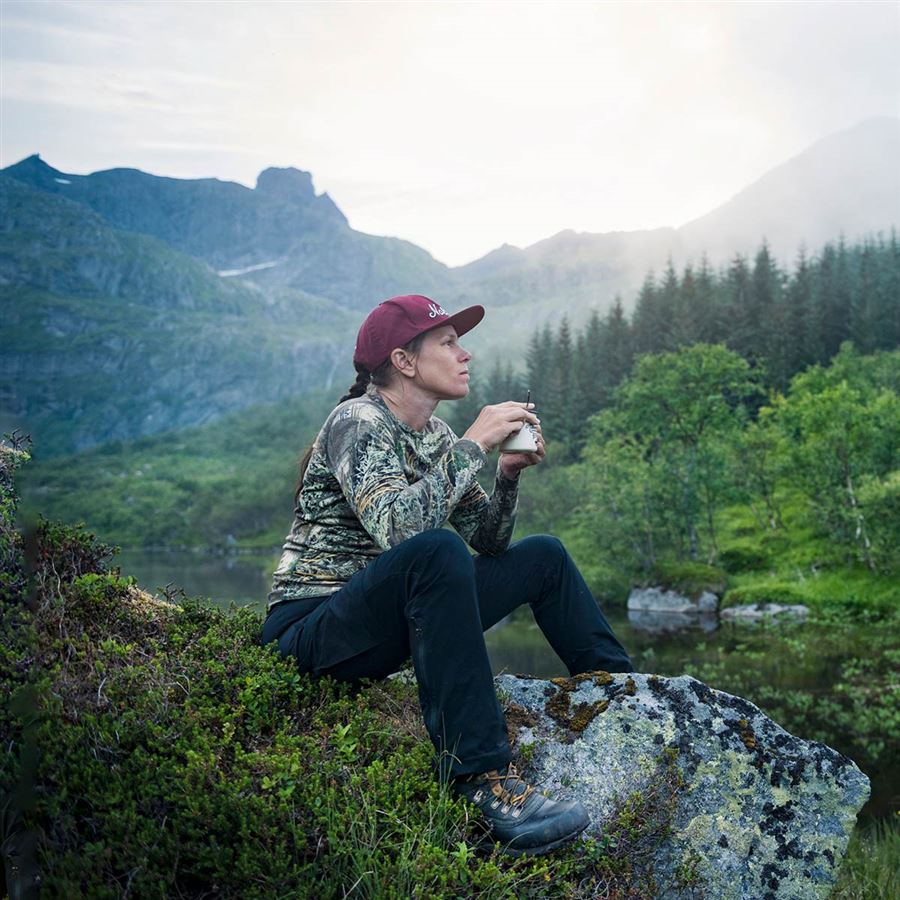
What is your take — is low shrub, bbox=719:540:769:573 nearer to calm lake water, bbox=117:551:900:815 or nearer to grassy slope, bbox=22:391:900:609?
grassy slope, bbox=22:391:900:609

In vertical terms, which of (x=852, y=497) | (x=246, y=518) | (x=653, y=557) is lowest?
(x=246, y=518)

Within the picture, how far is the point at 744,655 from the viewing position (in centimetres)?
2495

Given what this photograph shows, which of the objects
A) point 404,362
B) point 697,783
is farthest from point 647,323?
point 697,783

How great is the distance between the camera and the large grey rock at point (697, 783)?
168 inches

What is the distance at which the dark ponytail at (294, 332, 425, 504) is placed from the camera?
15.1 ft

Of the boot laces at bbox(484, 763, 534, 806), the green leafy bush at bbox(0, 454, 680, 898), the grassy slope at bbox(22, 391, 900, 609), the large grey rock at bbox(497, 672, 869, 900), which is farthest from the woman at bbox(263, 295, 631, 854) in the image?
the grassy slope at bbox(22, 391, 900, 609)

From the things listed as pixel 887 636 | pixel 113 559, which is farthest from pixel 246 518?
pixel 113 559

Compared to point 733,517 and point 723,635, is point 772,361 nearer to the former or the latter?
point 733,517

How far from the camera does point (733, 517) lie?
53781 mm

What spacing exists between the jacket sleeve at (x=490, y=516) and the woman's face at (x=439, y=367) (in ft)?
2.11

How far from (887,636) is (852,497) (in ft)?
39.9

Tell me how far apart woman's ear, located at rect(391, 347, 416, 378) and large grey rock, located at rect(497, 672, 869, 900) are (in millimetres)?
1967

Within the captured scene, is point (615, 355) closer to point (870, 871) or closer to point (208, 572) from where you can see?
point (208, 572)

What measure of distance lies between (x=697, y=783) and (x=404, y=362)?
2.73m
